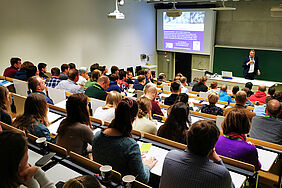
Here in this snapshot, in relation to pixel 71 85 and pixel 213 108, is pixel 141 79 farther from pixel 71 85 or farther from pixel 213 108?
pixel 213 108

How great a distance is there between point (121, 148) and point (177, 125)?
917 millimetres

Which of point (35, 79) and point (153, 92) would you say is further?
point (153, 92)

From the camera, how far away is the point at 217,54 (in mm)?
10469

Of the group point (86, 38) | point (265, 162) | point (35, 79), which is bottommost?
point (265, 162)

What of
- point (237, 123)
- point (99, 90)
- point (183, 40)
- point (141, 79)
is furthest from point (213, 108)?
point (183, 40)

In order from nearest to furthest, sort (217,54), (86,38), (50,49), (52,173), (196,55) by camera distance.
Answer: (52,173) → (50,49) → (86,38) → (217,54) → (196,55)

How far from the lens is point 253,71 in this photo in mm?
9227

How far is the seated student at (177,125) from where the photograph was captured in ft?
9.20

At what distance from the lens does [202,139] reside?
1847 millimetres

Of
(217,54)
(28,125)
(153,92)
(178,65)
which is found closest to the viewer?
(28,125)

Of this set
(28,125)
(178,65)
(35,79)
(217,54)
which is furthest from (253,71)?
(28,125)

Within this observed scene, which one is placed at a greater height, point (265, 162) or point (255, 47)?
point (255, 47)

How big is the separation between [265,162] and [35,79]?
11.2 feet

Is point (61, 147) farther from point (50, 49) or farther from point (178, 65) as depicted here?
point (178, 65)
